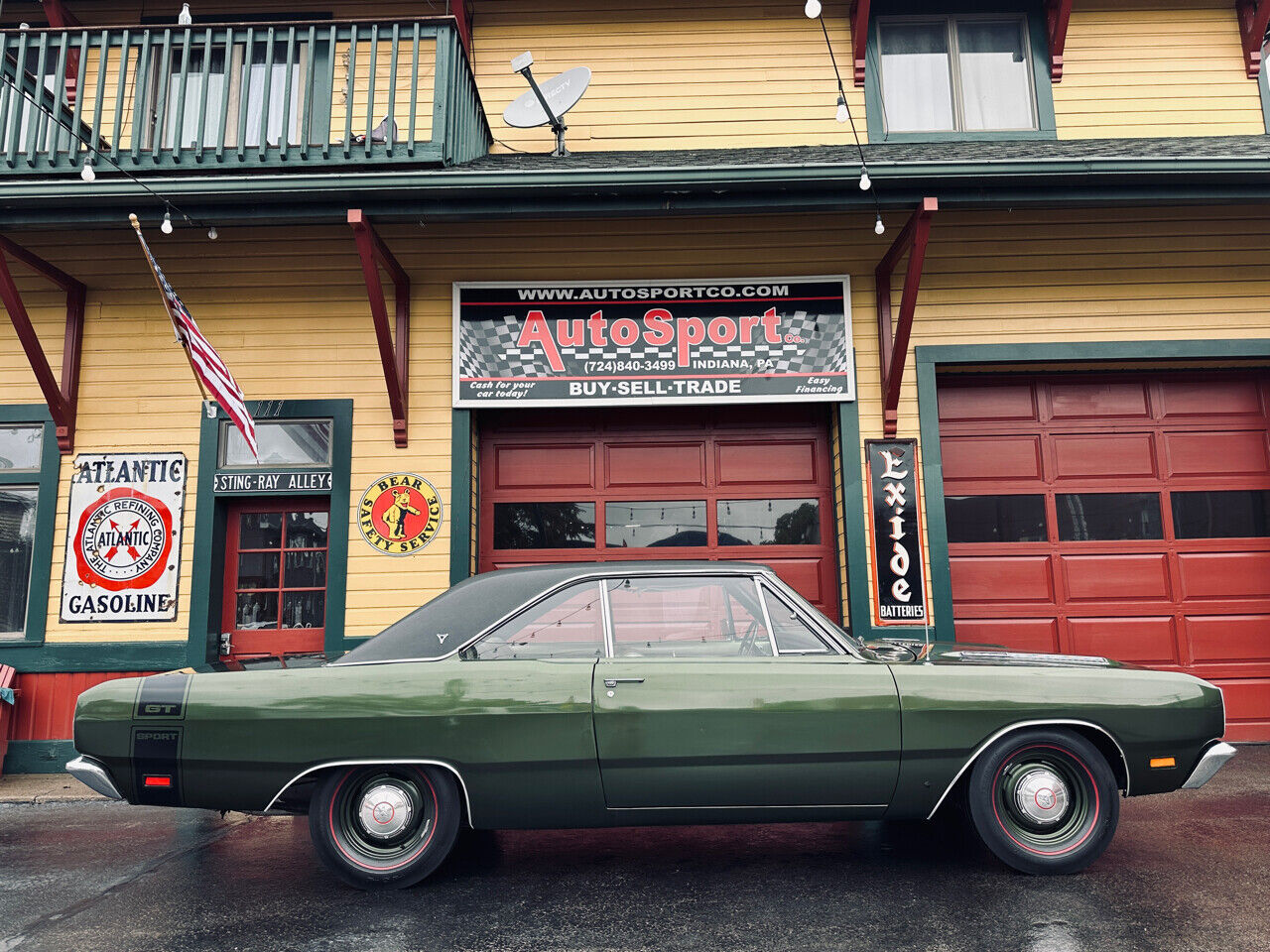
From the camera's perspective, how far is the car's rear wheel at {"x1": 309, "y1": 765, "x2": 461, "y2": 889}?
3.76 metres

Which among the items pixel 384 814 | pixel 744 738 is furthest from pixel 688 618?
pixel 384 814

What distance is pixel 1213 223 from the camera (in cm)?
A: 741

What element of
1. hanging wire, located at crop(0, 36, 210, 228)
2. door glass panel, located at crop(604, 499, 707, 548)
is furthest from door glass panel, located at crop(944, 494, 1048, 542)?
hanging wire, located at crop(0, 36, 210, 228)

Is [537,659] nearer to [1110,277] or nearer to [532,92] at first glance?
[532,92]

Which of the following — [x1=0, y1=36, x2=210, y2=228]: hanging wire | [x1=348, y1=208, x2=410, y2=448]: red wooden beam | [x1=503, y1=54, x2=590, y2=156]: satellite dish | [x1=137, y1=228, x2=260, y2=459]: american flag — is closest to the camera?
[x1=137, y1=228, x2=260, y2=459]: american flag

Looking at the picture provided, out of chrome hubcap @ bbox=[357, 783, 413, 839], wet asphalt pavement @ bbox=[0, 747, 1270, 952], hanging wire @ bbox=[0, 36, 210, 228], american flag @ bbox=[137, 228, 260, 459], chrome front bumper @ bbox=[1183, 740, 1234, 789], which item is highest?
hanging wire @ bbox=[0, 36, 210, 228]

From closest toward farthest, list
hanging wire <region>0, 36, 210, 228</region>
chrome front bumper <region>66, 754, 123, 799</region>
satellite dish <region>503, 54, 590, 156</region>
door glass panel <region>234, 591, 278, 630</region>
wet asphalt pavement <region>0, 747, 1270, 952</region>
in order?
wet asphalt pavement <region>0, 747, 1270, 952</region>
chrome front bumper <region>66, 754, 123, 799</region>
hanging wire <region>0, 36, 210, 228</region>
satellite dish <region>503, 54, 590, 156</region>
door glass panel <region>234, 591, 278, 630</region>

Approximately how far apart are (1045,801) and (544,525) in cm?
472

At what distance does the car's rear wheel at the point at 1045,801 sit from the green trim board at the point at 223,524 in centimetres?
489

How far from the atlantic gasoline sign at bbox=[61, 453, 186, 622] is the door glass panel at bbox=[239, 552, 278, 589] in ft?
1.68

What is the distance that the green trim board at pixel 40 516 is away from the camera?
22.9 feet

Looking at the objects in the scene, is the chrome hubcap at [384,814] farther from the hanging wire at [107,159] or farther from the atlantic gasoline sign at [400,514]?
the hanging wire at [107,159]

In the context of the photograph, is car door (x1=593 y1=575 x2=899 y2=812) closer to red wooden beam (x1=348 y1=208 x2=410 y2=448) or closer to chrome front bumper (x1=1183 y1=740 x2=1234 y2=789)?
chrome front bumper (x1=1183 y1=740 x2=1234 y2=789)

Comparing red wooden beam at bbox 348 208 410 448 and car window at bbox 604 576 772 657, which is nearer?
car window at bbox 604 576 772 657
